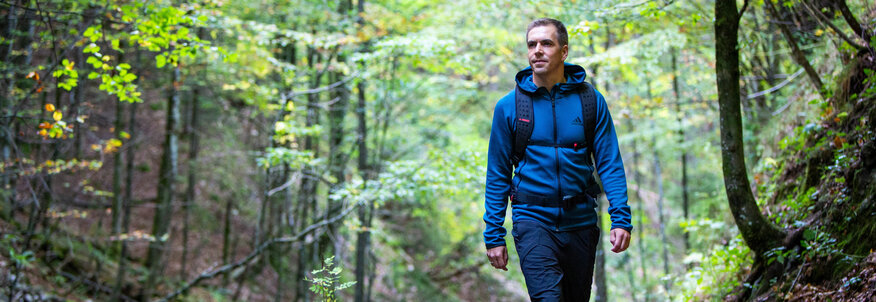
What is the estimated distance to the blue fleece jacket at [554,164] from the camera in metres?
2.91

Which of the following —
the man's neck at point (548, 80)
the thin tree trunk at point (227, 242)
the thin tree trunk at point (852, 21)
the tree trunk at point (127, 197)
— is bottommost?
the thin tree trunk at point (227, 242)

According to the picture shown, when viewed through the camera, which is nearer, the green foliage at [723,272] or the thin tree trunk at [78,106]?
the green foliage at [723,272]

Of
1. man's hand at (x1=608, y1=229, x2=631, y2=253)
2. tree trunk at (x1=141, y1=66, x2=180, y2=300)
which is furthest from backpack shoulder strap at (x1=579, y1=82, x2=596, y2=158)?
tree trunk at (x1=141, y1=66, x2=180, y2=300)

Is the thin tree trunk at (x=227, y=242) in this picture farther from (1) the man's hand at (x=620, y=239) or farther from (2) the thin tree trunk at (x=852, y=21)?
(2) the thin tree trunk at (x=852, y=21)

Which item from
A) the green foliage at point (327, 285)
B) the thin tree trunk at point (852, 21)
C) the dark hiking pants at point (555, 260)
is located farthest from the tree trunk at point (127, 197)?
the thin tree trunk at point (852, 21)

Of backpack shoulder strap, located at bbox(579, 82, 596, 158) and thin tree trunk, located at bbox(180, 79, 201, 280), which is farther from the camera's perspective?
thin tree trunk, located at bbox(180, 79, 201, 280)

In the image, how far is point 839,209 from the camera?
399cm

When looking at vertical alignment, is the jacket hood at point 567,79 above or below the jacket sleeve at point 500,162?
above

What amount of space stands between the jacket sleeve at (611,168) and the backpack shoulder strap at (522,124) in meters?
0.38

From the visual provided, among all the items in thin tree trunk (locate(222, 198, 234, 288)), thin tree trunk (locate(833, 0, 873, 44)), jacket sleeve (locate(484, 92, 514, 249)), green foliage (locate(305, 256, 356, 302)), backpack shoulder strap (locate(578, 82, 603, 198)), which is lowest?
thin tree trunk (locate(222, 198, 234, 288))

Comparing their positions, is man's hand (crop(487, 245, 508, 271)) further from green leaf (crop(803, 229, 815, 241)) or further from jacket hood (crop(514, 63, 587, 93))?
green leaf (crop(803, 229, 815, 241))

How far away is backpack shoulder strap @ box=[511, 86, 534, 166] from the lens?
3.05 metres

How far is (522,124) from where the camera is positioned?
3.06 meters

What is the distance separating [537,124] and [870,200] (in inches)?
99.6
